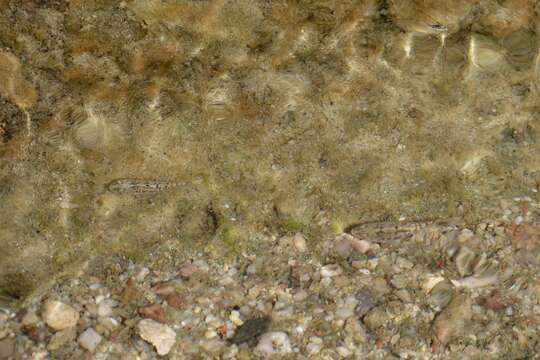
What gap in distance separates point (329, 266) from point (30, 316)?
145 cm

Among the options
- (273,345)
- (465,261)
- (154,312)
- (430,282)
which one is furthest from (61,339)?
(465,261)

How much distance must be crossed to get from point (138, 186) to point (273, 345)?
1.09 meters

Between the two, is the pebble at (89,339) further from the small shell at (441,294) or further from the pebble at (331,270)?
the small shell at (441,294)

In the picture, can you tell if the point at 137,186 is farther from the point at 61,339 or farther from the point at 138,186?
the point at 61,339

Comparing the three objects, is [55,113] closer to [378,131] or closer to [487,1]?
[378,131]

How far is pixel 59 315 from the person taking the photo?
3094 mm

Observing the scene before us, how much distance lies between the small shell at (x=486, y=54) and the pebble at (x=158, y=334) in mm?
2255

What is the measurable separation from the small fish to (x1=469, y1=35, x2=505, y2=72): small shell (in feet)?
6.08

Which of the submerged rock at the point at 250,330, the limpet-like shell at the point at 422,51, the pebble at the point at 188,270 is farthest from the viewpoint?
the limpet-like shell at the point at 422,51

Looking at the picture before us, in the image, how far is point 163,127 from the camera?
3553 mm

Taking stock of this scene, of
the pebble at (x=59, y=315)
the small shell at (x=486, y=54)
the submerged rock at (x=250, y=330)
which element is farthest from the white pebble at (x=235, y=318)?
the small shell at (x=486, y=54)

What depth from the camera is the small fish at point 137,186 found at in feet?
11.3

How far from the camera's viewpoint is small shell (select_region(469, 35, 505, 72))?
3789mm

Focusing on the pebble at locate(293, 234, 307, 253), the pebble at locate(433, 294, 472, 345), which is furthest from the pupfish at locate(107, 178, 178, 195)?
the pebble at locate(433, 294, 472, 345)
